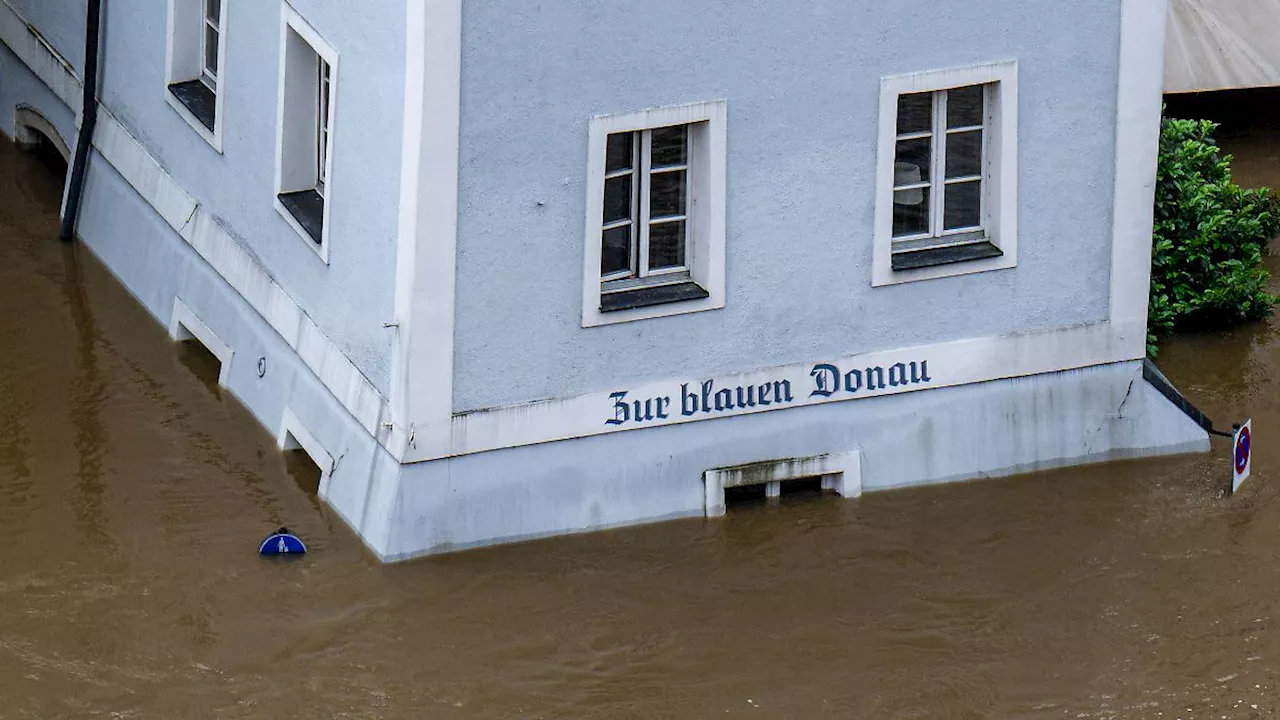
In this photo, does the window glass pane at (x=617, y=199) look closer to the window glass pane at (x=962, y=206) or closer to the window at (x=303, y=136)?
the window at (x=303, y=136)

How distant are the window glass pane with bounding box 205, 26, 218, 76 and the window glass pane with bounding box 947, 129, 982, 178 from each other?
17.6 ft

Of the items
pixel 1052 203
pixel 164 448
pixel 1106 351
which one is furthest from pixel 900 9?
pixel 164 448

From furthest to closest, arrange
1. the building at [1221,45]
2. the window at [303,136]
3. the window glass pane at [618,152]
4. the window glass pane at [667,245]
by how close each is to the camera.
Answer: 1. the building at [1221,45]
2. the window at [303,136]
3. the window glass pane at [667,245]
4. the window glass pane at [618,152]

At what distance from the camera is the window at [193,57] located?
60.4ft

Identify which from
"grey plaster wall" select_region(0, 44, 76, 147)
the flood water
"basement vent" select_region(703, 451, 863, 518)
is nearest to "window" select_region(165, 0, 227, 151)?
the flood water

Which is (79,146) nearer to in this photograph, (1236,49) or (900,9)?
(900,9)

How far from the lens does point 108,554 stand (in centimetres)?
1623

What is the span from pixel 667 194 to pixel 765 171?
622 mm

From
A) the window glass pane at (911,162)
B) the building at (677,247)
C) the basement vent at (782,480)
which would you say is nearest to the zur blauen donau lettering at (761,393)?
the building at (677,247)

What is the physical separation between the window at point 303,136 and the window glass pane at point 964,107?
391 centimetres

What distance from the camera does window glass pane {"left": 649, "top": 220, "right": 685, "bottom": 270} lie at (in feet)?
53.5

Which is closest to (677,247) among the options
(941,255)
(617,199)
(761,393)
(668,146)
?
(617,199)

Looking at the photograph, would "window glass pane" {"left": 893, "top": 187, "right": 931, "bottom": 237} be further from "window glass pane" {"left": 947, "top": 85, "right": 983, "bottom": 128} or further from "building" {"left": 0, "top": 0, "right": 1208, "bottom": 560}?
"window glass pane" {"left": 947, "top": 85, "right": 983, "bottom": 128}

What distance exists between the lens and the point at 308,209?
16.9 meters
